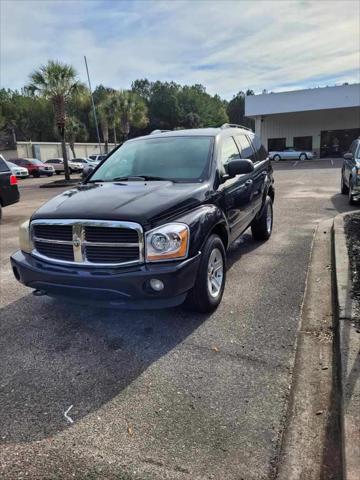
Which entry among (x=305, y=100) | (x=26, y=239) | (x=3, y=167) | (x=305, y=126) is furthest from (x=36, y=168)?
(x=26, y=239)

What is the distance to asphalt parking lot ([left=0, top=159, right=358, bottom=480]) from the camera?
2.37 m

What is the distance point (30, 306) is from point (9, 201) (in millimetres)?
6731

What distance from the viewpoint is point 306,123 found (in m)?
41.3

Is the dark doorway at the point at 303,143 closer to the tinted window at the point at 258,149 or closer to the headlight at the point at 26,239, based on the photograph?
the tinted window at the point at 258,149

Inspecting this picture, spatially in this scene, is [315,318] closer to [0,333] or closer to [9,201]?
[0,333]

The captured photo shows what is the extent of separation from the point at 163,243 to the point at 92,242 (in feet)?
2.13

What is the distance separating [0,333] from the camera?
13.3ft

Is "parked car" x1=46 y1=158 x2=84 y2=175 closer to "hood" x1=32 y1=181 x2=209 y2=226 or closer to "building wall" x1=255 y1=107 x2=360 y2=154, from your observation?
"building wall" x1=255 y1=107 x2=360 y2=154

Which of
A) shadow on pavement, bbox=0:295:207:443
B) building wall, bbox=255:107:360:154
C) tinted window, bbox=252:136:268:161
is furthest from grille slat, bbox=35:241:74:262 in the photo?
building wall, bbox=255:107:360:154

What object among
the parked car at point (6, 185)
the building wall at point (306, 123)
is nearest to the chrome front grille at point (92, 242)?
the parked car at point (6, 185)

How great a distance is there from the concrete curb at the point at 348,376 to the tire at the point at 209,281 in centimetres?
121

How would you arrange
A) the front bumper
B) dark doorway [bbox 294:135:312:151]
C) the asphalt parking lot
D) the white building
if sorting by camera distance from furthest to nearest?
dark doorway [bbox 294:135:312:151], the white building, the front bumper, the asphalt parking lot

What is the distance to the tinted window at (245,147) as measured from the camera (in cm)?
592

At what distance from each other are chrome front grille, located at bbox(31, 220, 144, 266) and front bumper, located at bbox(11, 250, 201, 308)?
0.09 m
